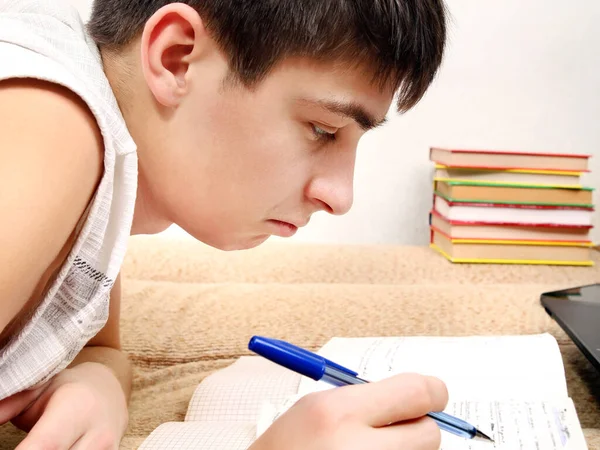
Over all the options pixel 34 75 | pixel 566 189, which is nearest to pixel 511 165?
pixel 566 189

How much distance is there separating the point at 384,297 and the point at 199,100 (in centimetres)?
49

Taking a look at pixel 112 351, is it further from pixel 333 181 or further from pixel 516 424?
pixel 516 424

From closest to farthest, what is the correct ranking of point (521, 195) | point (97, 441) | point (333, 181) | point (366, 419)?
point (366, 419) → point (97, 441) → point (333, 181) → point (521, 195)

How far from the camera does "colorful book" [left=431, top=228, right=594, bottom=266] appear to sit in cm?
129

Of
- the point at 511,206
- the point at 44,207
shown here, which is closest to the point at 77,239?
the point at 44,207

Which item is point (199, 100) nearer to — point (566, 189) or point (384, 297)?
point (384, 297)

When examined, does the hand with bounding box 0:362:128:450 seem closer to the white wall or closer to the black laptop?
the black laptop

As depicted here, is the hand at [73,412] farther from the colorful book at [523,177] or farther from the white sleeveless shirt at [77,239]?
the colorful book at [523,177]

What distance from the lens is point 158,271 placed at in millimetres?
1222

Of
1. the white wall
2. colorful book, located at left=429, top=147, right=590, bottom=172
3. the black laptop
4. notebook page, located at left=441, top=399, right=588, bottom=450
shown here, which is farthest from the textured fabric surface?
the white wall

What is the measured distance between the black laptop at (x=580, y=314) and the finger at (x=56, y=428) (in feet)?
1.74

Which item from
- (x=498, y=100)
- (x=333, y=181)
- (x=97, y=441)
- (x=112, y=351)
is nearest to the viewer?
(x=97, y=441)

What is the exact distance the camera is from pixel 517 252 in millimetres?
1300

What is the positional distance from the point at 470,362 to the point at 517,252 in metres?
0.65
